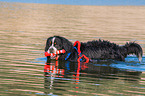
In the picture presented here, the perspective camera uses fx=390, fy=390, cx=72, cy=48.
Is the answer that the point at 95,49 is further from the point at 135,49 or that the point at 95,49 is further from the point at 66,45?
the point at 135,49

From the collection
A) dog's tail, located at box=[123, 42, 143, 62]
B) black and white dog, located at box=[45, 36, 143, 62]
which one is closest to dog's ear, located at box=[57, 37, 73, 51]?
black and white dog, located at box=[45, 36, 143, 62]

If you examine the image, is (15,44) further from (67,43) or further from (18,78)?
(18,78)

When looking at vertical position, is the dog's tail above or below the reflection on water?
above

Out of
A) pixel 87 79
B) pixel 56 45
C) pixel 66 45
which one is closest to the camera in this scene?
pixel 87 79

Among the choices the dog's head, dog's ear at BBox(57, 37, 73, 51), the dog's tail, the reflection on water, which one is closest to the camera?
the reflection on water

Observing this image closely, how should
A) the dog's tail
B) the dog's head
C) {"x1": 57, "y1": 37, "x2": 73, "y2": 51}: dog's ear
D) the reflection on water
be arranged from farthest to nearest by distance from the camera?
{"x1": 57, "y1": 37, "x2": 73, "y2": 51}: dog's ear → the dog's head → the dog's tail → the reflection on water

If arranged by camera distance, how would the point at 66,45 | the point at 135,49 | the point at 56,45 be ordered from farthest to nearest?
1. the point at 66,45
2. the point at 56,45
3. the point at 135,49

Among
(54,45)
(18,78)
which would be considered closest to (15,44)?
(54,45)

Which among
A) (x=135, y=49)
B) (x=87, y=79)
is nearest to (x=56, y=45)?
(x=135, y=49)

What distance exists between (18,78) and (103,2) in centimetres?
5932

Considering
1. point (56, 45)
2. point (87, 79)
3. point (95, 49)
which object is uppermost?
point (56, 45)

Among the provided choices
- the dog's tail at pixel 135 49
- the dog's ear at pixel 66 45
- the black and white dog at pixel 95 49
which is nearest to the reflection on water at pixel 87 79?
the black and white dog at pixel 95 49

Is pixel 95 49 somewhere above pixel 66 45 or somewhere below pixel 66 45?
below

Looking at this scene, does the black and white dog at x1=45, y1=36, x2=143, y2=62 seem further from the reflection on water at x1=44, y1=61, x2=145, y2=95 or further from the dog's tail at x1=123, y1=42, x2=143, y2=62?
the reflection on water at x1=44, y1=61, x2=145, y2=95
